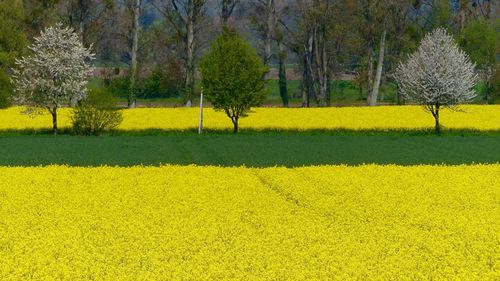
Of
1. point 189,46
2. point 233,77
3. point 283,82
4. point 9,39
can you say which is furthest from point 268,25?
point 233,77

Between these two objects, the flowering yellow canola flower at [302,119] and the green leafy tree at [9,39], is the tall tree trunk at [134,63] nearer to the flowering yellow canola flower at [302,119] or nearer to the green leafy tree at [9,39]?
the flowering yellow canola flower at [302,119]

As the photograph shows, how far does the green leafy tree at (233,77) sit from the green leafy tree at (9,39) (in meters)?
20.1

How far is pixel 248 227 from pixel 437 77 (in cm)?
3578

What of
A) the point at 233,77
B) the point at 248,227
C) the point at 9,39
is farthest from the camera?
the point at 9,39

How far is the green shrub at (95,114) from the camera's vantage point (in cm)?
4678

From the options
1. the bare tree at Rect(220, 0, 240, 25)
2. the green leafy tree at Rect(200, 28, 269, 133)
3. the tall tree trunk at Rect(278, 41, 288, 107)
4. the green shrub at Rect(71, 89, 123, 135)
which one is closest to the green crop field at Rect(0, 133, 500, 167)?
the green shrub at Rect(71, 89, 123, 135)

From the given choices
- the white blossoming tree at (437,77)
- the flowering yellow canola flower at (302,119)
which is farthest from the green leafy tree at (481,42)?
the white blossoming tree at (437,77)

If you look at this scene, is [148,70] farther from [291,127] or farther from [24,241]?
[24,241]

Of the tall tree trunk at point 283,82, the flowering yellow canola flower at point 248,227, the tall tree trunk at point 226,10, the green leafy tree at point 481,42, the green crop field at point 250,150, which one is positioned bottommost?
the green crop field at point 250,150

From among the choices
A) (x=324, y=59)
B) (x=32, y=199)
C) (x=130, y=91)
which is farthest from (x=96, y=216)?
(x=324, y=59)

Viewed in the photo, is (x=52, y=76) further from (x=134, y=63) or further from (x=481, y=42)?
(x=481, y=42)

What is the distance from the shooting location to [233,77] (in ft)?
160

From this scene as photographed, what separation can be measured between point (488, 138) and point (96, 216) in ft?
105

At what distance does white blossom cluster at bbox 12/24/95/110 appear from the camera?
48.3 m
